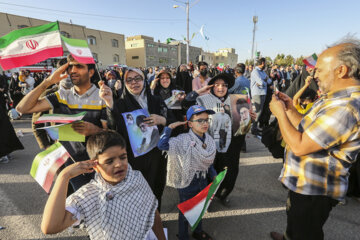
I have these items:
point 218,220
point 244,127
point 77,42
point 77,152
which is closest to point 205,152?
point 244,127

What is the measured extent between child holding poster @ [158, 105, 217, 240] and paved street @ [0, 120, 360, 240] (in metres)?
0.65

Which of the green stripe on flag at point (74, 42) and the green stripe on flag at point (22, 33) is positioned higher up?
the green stripe on flag at point (22, 33)

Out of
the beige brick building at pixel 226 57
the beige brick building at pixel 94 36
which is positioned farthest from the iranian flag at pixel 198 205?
the beige brick building at pixel 226 57

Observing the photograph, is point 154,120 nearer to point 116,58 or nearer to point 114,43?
point 116,58

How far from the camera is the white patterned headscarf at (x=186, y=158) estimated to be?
1967 millimetres

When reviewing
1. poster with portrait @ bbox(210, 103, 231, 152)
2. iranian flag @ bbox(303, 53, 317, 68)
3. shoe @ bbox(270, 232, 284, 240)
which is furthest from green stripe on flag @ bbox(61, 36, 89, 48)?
shoe @ bbox(270, 232, 284, 240)

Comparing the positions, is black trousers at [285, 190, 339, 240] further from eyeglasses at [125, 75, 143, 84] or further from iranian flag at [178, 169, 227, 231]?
eyeglasses at [125, 75, 143, 84]

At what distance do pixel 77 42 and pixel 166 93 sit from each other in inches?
88.9

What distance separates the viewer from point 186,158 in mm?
1964

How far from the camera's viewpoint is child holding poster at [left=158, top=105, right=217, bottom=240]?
196cm

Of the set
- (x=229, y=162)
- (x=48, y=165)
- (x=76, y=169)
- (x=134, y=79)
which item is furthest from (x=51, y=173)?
(x=229, y=162)

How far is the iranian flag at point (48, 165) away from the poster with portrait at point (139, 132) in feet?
2.02

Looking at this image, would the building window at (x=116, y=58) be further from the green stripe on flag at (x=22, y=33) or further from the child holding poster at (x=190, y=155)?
the child holding poster at (x=190, y=155)

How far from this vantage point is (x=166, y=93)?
13.1ft
